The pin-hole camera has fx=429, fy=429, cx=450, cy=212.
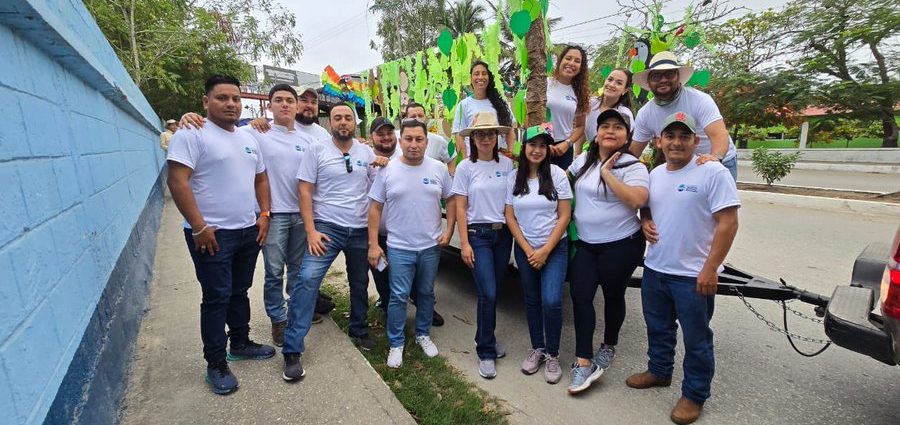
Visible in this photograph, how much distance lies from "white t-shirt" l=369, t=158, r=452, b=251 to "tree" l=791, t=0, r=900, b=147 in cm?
1978

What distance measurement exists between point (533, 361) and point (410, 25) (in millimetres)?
29768

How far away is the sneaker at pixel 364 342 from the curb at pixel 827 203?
26.7 feet

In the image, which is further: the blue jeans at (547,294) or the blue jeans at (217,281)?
the blue jeans at (547,294)

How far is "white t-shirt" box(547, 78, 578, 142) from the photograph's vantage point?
139 inches

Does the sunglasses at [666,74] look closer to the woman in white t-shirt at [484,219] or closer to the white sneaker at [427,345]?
the woman in white t-shirt at [484,219]

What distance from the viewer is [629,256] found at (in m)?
2.53

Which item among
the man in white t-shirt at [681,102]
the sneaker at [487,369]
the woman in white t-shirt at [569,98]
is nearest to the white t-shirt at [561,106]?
the woman in white t-shirt at [569,98]

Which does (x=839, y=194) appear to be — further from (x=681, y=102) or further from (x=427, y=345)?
(x=427, y=345)

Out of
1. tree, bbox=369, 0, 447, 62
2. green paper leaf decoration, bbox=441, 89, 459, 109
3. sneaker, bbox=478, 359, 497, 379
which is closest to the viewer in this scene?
sneaker, bbox=478, 359, 497, 379

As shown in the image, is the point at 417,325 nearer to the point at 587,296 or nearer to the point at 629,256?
the point at 587,296

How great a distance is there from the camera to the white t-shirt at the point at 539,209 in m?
2.66

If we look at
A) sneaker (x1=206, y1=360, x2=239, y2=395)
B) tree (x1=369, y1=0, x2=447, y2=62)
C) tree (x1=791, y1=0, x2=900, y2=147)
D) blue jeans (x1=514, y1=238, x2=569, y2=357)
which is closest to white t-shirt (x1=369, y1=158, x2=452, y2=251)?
blue jeans (x1=514, y1=238, x2=569, y2=357)

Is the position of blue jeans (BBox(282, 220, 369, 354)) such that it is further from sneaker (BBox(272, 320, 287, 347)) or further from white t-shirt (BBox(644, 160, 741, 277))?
white t-shirt (BBox(644, 160, 741, 277))

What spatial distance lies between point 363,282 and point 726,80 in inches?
810
